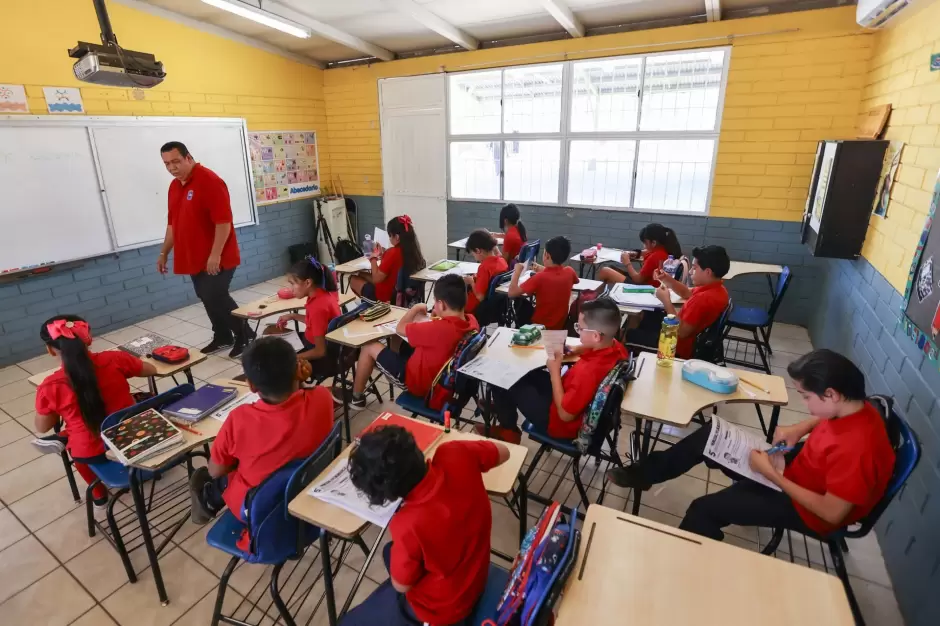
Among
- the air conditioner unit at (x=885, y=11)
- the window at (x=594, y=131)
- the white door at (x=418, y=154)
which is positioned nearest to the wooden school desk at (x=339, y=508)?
the air conditioner unit at (x=885, y=11)

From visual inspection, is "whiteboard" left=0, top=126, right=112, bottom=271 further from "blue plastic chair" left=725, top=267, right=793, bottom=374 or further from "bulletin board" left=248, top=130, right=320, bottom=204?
"blue plastic chair" left=725, top=267, right=793, bottom=374

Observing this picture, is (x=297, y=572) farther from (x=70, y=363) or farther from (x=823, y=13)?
(x=823, y=13)

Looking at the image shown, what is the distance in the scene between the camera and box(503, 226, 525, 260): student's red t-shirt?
A: 5.05 metres

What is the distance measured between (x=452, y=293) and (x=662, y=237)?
241 centimetres

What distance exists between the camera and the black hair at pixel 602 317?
2236 mm

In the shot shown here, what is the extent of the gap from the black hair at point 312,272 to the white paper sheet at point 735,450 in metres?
2.35

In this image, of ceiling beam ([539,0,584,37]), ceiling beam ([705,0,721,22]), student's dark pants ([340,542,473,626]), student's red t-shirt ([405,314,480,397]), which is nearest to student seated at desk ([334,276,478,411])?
student's red t-shirt ([405,314,480,397])

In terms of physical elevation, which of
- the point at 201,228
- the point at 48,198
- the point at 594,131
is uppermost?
the point at 594,131

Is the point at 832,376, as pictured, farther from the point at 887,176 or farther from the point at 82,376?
Result: the point at 82,376

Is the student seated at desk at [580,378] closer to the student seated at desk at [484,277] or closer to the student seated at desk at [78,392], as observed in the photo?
the student seated at desk at [484,277]

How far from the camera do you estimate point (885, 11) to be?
11.2 ft

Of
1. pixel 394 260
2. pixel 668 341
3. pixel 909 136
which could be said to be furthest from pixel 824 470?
pixel 394 260

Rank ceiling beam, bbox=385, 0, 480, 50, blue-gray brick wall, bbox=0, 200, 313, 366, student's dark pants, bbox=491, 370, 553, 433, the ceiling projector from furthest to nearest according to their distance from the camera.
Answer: ceiling beam, bbox=385, 0, 480, 50 < blue-gray brick wall, bbox=0, 200, 313, 366 < the ceiling projector < student's dark pants, bbox=491, 370, 553, 433

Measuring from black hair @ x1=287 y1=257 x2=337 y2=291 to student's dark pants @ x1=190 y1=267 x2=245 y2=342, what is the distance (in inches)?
56.1
